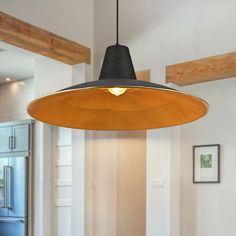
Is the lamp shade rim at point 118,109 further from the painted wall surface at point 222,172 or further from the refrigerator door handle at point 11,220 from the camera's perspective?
the refrigerator door handle at point 11,220

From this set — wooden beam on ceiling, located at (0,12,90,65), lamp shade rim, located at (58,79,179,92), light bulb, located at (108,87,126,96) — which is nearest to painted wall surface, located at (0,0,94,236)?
wooden beam on ceiling, located at (0,12,90,65)

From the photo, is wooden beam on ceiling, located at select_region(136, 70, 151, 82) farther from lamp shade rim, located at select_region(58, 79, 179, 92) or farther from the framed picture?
lamp shade rim, located at select_region(58, 79, 179, 92)

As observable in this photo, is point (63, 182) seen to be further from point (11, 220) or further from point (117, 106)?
point (117, 106)

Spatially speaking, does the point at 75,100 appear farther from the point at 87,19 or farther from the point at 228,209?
the point at 87,19

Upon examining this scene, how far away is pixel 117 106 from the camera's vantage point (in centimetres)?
217

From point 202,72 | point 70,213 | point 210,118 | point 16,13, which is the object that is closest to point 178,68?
point 202,72

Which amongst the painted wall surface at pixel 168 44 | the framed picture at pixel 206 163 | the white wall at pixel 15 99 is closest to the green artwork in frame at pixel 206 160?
the framed picture at pixel 206 163

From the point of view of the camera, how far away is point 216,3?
14.7ft

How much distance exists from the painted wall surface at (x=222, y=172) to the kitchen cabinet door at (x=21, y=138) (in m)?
2.48

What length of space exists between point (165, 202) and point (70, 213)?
4.96 ft

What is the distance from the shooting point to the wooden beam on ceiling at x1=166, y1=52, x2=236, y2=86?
4.32 metres

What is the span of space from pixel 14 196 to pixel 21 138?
0.89 meters

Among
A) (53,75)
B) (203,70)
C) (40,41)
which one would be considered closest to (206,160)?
(203,70)

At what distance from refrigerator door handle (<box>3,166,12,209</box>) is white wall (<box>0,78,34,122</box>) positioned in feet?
3.23
